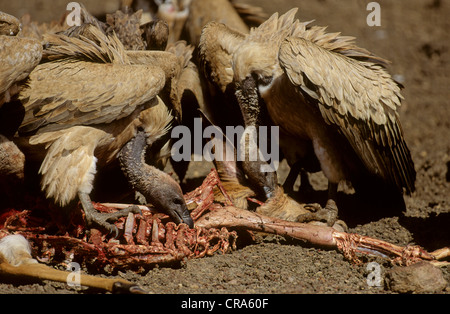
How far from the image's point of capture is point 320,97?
4.68 m

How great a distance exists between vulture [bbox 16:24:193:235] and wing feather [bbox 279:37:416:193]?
103 centimetres

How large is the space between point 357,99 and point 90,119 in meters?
2.05

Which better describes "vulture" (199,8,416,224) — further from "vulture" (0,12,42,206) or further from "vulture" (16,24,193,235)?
"vulture" (0,12,42,206)

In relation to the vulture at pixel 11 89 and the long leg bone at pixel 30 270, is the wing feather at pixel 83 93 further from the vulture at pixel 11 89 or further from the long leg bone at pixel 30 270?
the long leg bone at pixel 30 270

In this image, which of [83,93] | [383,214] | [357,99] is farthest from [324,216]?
[83,93]

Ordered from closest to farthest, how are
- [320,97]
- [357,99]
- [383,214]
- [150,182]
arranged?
1. [320,97]
2. [150,182]
3. [357,99]
4. [383,214]

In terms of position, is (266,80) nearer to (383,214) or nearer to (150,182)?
(150,182)

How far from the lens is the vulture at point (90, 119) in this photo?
4.32m

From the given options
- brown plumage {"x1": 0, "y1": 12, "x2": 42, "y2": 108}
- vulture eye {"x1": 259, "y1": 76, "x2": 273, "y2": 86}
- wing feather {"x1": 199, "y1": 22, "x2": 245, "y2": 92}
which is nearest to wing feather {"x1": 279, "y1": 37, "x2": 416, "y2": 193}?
vulture eye {"x1": 259, "y1": 76, "x2": 273, "y2": 86}

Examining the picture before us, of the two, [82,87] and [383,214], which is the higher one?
[82,87]

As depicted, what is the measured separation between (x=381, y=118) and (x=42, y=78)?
2610 millimetres

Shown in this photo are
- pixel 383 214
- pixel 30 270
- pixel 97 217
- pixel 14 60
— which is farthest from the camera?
pixel 383 214

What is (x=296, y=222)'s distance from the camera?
4891 mm

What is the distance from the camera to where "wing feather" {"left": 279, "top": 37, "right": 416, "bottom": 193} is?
4.67 metres
